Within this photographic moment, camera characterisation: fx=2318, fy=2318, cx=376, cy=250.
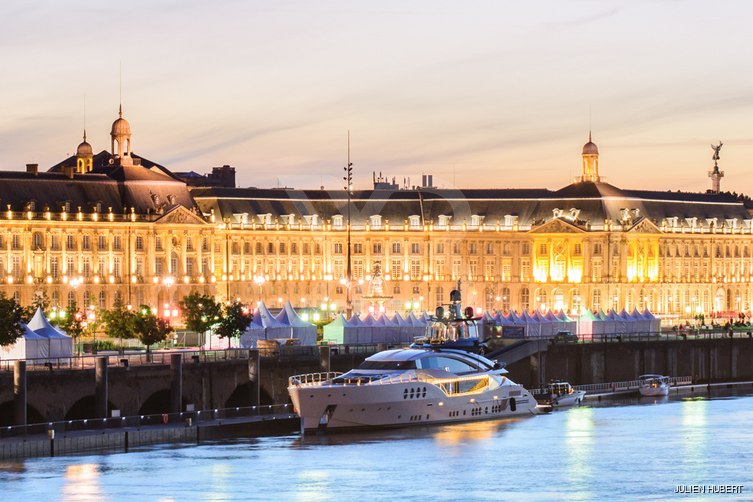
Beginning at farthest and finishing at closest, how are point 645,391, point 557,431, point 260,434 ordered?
1. point 645,391
2. point 557,431
3. point 260,434

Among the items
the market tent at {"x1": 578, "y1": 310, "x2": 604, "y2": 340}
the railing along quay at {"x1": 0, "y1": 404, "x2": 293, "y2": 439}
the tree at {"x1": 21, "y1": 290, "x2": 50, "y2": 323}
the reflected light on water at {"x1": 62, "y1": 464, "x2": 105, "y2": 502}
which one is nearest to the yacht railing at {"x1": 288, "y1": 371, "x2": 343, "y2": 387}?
the railing along quay at {"x1": 0, "y1": 404, "x2": 293, "y2": 439}

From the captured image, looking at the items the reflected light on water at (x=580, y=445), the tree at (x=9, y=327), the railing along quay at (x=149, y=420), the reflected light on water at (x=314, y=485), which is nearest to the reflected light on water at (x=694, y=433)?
the reflected light on water at (x=580, y=445)

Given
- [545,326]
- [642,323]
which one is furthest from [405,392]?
[642,323]

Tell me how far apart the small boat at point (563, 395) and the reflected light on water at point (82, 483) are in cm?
3744

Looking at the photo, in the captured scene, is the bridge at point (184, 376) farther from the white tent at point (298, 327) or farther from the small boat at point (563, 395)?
the small boat at point (563, 395)

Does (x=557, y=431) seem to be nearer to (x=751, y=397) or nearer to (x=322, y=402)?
(x=322, y=402)

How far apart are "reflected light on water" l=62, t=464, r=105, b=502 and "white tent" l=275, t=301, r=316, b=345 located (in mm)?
43857

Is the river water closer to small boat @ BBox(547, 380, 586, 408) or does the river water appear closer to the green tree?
small boat @ BBox(547, 380, 586, 408)

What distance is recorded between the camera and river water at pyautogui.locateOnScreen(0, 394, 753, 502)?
8912cm

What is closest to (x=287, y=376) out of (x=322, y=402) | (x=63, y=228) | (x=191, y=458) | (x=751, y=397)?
(x=322, y=402)

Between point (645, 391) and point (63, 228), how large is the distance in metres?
69.1

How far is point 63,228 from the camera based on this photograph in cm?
18862

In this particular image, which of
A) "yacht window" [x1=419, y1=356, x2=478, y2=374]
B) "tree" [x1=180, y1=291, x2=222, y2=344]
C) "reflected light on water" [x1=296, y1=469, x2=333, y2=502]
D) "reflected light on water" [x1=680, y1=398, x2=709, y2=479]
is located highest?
"tree" [x1=180, y1=291, x2=222, y2=344]

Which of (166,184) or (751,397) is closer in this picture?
(751,397)
